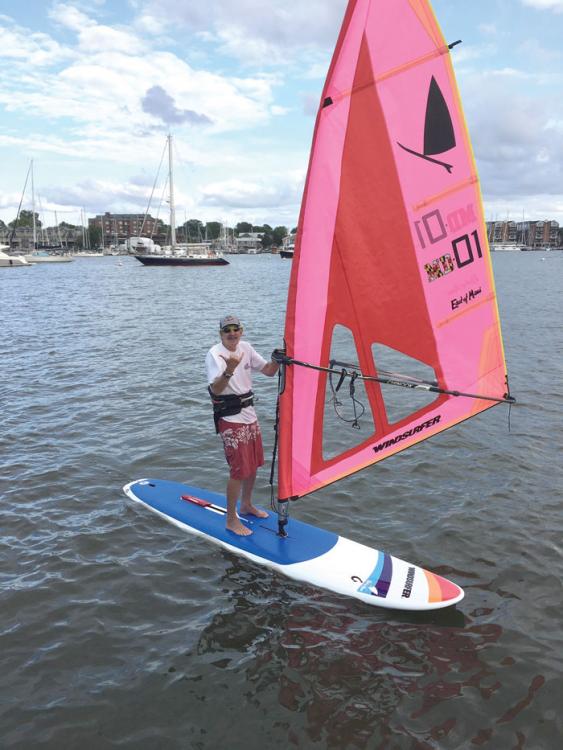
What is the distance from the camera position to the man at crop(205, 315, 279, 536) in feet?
19.8

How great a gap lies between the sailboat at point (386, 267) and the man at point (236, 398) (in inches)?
19.4

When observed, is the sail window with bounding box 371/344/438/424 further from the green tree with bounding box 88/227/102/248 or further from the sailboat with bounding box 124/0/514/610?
the green tree with bounding box 88/227/102/248

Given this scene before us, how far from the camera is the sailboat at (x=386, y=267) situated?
4934mm

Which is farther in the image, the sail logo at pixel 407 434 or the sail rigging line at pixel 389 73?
the sail logo at pixel 407 434

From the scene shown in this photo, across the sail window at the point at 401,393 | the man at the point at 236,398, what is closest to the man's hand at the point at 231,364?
the man at the point at 236,398

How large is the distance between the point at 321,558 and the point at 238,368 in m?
2.29

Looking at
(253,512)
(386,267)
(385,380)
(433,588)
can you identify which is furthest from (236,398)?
(433,588)

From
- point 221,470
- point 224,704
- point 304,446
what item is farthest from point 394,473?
point 224,704

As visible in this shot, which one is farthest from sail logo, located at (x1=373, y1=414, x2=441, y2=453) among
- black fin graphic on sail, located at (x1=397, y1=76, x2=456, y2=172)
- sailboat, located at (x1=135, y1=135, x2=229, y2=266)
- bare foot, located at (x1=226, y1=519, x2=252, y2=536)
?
sailboat, located at (x1=135, y1=135, x2=229, y2=266)

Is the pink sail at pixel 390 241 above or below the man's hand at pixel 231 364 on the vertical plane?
above

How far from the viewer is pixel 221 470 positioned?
9.46 metres

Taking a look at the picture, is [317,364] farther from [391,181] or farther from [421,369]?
[421,369]

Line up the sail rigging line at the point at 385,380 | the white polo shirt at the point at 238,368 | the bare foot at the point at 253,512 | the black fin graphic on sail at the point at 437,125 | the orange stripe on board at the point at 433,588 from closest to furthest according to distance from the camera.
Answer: the black fin graphic on sail at the point at 437,125
the sail rigging line at the point at 385,380
the orange stripe on board at the point at 433,588
the white polo shirt at the point at 238,368
the bare foot at the point at 253,512

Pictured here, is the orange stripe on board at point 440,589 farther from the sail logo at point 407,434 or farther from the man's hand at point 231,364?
the man's hand at point 231,364
